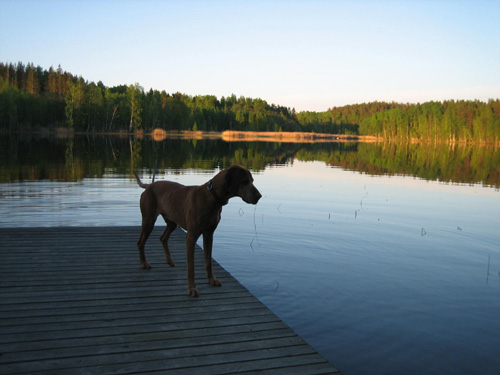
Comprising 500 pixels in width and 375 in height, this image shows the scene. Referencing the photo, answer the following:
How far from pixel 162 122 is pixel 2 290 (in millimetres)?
123321

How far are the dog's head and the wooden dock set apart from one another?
4.39ft

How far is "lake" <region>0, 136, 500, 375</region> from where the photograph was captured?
5695 mm

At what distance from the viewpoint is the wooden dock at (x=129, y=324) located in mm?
3494

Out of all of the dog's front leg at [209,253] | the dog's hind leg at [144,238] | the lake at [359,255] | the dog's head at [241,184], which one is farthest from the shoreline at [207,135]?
the dog's head at [241,184]

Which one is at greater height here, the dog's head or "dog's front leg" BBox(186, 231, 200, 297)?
the dog's head

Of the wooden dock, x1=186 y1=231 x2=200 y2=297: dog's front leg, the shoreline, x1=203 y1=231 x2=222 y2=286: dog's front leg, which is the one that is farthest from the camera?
the shoreline

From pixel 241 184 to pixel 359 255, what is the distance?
609 centimetres

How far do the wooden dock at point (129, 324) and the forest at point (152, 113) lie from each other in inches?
3398

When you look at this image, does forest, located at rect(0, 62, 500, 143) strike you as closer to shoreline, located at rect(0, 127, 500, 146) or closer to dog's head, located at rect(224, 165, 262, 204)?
shoreline, located at rect(0, 127, 500, 146)

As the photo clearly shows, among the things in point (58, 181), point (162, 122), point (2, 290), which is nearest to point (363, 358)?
point (2, 290)

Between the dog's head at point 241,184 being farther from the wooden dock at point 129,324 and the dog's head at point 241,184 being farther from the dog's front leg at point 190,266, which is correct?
the wooden dock at point 129,324

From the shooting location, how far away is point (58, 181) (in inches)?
786

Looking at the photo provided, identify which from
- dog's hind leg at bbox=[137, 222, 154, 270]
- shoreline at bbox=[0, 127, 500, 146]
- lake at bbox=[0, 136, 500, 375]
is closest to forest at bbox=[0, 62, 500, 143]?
shoreline at bbox=[0, 127, 500, 146]

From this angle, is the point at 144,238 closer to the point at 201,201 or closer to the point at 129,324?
the point at 201,201
